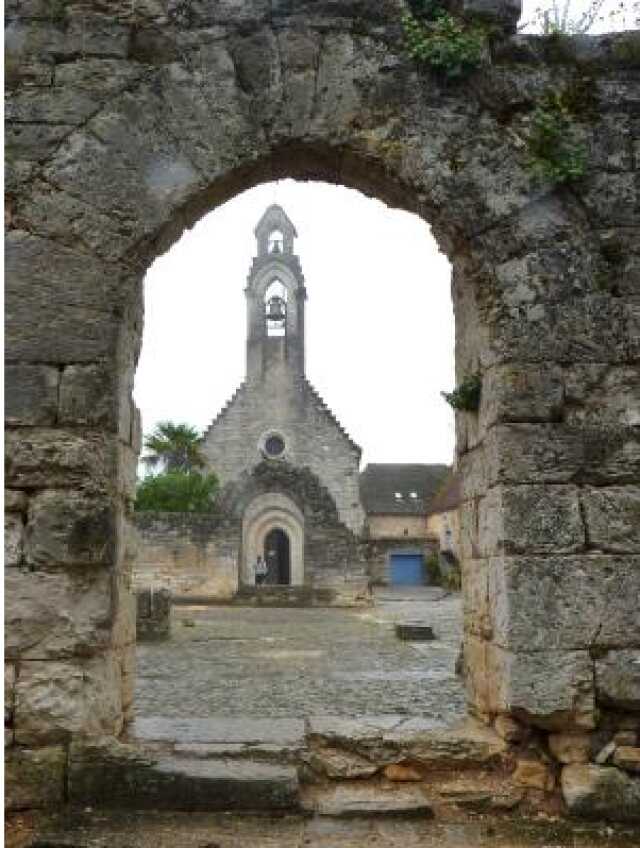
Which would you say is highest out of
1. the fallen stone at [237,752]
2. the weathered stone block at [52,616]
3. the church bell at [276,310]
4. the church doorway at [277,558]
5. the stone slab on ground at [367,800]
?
the church bell at [276,310]

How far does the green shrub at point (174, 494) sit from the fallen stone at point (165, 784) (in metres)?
24.2

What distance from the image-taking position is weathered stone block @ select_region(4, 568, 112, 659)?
13.2 feet

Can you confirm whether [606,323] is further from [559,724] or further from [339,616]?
[339,616]

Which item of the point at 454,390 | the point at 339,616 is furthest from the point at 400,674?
the point at 339,616

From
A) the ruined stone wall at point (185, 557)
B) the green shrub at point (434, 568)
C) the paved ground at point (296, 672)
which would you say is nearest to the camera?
the paved ground at point (296, 672)

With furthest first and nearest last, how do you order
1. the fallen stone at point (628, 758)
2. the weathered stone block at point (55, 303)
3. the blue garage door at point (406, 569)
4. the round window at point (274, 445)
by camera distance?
the blue garage door at point (406, 569)
the round window at point (274, 445)
the weathered stone block at point (55, 303)
the fallen stone at point (628, 758)

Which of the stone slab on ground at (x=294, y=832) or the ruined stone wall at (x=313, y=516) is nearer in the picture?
the stone slab on ground at (x=294, y=832)

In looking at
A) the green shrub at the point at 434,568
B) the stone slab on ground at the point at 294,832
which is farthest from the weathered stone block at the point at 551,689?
the green shrub at the point at 434,568

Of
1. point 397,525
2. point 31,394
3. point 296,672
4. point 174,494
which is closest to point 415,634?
point 296,672

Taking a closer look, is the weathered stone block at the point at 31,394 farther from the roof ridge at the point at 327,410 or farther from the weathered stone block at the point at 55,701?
the roof ridge at the point at 327,410

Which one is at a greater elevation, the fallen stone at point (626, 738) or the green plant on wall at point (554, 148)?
the green plant on wall at point (554, 148)

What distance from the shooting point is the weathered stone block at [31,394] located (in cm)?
420

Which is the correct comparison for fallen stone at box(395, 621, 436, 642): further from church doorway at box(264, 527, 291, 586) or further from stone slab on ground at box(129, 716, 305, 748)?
church doorway at box(264, 527, 291, 586)

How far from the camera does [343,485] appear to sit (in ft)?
105
